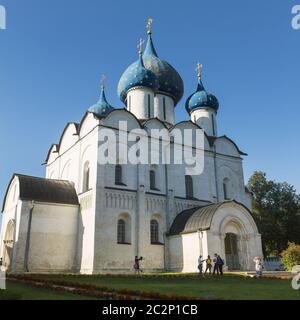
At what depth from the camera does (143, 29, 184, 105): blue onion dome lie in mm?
27989

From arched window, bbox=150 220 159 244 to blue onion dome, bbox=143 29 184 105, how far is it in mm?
10722

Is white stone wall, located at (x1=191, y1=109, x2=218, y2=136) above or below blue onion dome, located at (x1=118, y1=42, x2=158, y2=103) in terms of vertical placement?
below

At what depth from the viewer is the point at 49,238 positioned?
2084 centimetres

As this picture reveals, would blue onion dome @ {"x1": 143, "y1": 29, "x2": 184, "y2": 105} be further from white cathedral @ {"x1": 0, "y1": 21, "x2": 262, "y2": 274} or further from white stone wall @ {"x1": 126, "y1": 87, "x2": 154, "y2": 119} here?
white stone wall @ {"x1": 126, "y1": 87, "x2": 154, "y2": 119}

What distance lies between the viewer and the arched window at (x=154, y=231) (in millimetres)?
22500

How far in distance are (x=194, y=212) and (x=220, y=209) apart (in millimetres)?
1718

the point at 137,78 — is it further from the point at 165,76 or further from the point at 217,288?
the point at 217,288

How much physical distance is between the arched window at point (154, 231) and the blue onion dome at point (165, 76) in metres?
10.7

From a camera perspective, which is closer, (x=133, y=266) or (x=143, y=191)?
(x=133, y=266)

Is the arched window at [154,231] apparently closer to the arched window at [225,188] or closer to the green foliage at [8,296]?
the arched window at [225,188]

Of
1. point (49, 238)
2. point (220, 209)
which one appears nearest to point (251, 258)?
point (220, 209)

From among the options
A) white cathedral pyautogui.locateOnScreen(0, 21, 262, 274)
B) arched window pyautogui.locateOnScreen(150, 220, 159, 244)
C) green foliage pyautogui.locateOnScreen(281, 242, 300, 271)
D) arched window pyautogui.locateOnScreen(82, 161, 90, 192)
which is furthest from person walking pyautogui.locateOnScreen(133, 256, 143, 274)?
green foliage pyautogui.locateOnScreen(281, 242, 300, 271)
